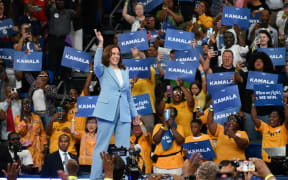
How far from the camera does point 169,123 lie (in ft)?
28.1

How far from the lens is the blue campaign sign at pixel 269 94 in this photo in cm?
868

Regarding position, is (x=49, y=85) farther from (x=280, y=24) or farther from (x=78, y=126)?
(x=280, y=24)

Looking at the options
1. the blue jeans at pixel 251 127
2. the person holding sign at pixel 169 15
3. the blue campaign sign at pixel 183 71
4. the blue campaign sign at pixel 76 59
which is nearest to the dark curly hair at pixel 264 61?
the blue jeans at pixel 251 127

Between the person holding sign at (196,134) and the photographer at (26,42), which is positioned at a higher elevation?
the photographer at (26,42)

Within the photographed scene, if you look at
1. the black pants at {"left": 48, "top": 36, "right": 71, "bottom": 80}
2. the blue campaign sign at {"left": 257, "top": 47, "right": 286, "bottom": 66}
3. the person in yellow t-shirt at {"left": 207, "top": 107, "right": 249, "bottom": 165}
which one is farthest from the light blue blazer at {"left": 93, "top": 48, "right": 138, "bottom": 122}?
the black pants at {"left": 48, "top": 36, "right": 71, "bottom": 80}

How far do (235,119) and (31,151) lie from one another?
3.02 metres

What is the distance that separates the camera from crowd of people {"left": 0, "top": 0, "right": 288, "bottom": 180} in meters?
8.03

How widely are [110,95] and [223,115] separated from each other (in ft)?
8.78

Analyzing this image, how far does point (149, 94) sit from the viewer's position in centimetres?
935

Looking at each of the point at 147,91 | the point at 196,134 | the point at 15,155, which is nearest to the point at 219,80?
the point at 196,134

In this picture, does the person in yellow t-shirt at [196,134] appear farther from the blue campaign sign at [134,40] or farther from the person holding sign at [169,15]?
Answer: the person holding sign at [169,15]

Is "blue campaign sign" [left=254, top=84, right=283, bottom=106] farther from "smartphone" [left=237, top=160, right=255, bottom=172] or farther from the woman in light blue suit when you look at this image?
"smartphone" [left=237, top=160, right=255, bottom=172]

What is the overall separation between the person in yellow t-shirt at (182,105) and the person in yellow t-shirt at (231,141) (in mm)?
472

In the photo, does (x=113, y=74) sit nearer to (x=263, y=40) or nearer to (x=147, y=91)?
(x=147, y=91)
